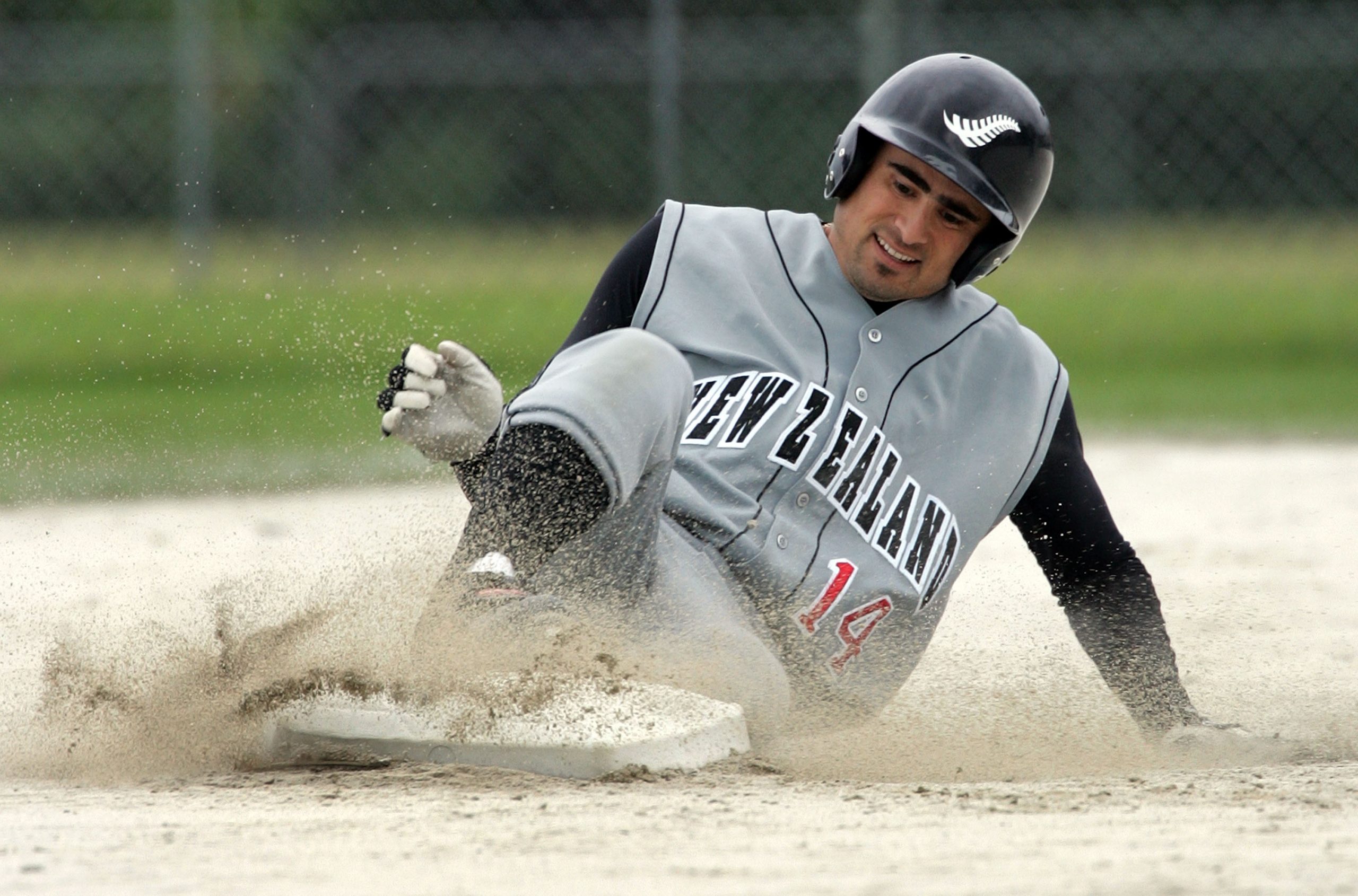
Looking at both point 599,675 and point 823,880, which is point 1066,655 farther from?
point 823,880

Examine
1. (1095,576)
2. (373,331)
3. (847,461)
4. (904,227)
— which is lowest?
(1095,576)

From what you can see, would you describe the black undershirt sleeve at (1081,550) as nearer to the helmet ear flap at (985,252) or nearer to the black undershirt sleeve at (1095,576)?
the black undershirt sleeve at (1095,576)

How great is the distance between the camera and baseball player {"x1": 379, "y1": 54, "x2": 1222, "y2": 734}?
2.26 meters

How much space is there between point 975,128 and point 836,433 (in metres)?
0.49

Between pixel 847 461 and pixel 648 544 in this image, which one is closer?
pixel 648 544

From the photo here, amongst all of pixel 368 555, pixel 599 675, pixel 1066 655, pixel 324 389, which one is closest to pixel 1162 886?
pixel 599 675

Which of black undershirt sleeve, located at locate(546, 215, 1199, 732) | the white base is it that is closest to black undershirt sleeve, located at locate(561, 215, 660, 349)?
black undershirt sleeve, located at locate(546, 215, 1199, 732)

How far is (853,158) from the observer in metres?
2.54

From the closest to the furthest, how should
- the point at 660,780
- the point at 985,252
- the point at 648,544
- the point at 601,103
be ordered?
the point at 660,780, the point at 648,544, the point at 985,252, the point at 601,103

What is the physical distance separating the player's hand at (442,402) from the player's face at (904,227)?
63 cm

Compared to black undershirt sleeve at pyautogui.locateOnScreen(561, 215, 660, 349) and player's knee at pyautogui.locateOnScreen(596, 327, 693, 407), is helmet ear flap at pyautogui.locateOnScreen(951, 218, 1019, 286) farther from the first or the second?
player's knee at pyautogui.locateOnScreen(596, 327, 693, 407)

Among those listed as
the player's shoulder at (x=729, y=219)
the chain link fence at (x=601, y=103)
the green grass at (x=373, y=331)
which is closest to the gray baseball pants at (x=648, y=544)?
the player's shoulder at (x=729, y=219)

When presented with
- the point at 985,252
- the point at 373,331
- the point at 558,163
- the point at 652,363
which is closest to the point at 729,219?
the point at 985,252

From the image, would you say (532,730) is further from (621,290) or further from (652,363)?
(621,290)
